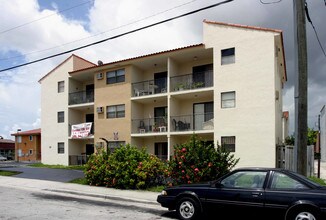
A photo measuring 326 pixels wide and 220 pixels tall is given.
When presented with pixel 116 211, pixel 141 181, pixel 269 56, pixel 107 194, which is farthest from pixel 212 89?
pixel 116 211

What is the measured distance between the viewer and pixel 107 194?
41.6ft

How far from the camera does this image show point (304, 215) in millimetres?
7012

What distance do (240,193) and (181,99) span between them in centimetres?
1766

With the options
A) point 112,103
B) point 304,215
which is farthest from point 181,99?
point 304,215

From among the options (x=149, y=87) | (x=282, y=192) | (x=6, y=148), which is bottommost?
(x=6, y=148)

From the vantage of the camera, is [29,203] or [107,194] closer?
[29,203]

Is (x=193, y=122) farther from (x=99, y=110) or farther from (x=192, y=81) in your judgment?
(x=99, y=110)

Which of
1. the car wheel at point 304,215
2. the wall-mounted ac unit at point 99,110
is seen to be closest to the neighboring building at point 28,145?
the wall-mounted ac unit at point 99,110

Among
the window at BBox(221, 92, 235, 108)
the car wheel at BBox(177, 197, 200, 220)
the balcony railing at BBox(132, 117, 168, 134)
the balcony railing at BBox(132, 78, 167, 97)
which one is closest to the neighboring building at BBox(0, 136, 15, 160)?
the balcony railing at BBox(132, 117, 168, 134)

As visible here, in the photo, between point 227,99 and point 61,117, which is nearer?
point 227,99

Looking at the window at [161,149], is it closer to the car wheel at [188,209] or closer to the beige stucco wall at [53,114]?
the beige stucco wall at [53,114]

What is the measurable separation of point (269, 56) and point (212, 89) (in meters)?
4.18

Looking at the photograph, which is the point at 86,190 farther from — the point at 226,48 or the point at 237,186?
the point at 226,48

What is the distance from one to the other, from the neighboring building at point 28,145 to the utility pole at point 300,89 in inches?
1651
